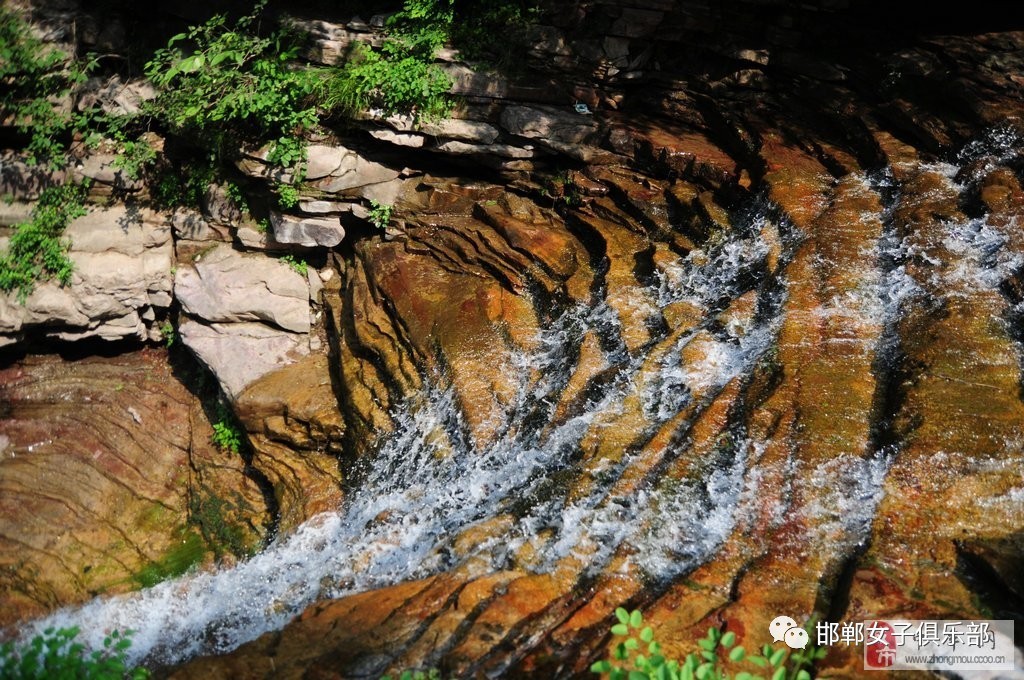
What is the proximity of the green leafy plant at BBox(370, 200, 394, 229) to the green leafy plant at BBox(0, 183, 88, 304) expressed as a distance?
9.33 feet

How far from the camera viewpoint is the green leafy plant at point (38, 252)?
735cm

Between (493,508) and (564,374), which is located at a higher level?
(564,374)

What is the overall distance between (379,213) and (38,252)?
3.20m

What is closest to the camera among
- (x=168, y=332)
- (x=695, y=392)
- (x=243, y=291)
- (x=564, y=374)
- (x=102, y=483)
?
(x=695, y=392)

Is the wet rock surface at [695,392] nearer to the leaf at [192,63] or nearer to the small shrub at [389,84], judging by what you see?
the small shrub at [389,84]

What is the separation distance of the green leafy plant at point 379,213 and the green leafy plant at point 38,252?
284 centimetres

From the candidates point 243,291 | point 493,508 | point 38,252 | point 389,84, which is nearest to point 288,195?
point 243,291

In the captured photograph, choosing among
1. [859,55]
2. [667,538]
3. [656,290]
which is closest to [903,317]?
[656,290]

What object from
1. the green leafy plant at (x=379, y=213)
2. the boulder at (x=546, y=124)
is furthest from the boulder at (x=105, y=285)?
the boulder at (x=546, y=124)

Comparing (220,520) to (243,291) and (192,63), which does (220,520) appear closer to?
(243,291)

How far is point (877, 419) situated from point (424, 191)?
4.73 metres

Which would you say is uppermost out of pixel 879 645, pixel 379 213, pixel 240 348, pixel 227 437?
pixel 379 213

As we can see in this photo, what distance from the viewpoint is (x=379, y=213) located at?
7.49 m

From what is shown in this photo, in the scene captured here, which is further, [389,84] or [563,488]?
[389,84]
